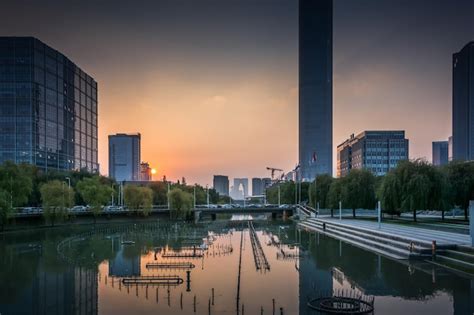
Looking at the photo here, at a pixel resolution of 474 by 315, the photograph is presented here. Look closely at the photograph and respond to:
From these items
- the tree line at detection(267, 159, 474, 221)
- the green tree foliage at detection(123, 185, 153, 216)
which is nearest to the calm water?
the tree line at detection(267, 159, 474, 221)

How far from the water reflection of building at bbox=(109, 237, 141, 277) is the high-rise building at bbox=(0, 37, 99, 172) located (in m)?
100

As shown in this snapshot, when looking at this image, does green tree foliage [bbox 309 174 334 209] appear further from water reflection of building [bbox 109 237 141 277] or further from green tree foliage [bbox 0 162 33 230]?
green tree foliage [bbox 0 162 33 230]

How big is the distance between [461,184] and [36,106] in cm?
12607

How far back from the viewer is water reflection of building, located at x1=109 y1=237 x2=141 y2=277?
28.6 meters

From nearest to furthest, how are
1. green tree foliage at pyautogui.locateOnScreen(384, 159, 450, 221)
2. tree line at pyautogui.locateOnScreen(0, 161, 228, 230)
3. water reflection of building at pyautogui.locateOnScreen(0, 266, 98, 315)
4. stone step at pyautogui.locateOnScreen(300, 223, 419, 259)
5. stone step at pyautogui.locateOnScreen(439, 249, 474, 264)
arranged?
water reflection of building at pyautogui.locateOnScreen(0, 266, 98, 315) < stone step at pyautogui.locateOnScreen(439, 249, 474, 264) < stone step at pyautogui.locateOnScreen(300, 223, 419, 259) < green tree foliage at pyautogui.locateOnScreen(384, 159, 450, 221) < tree line at pyautogui.locateOnScreen(0, 161, 228, 230)

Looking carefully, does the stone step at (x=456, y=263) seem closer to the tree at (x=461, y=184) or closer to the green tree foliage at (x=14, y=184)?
the tree at (x=461, y=184)

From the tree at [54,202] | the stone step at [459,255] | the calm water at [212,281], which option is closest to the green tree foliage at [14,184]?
the tree at [54,202]

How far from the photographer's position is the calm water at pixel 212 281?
1947cm

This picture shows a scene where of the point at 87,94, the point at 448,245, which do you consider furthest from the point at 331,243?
the point at 87,94

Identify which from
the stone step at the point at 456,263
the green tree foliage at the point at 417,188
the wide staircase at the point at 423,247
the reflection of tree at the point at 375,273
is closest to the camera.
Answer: the reflection of tree at the point at 375,273

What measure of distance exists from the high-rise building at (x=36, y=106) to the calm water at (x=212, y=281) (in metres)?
102

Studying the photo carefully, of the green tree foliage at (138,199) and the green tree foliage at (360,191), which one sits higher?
the green tree foliage at (360,191)

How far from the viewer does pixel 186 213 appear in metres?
98.3

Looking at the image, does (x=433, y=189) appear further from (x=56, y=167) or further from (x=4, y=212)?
(x=56, y=167)
